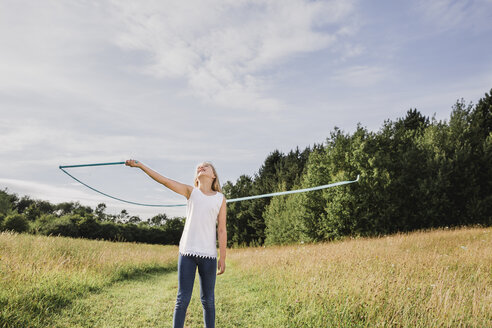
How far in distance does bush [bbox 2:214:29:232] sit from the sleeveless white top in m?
31.5

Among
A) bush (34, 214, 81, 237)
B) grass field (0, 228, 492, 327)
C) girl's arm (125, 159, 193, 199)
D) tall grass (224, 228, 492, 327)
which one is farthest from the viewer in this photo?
bush (34, 214, 81, 237)

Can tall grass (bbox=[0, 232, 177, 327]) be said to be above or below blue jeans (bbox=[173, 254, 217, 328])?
below

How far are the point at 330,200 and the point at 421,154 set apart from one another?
963 centimetres

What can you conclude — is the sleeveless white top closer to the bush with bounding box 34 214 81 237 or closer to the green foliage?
the green foliage

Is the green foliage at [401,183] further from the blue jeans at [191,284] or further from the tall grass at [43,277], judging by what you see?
the blue jeans at [191,284]

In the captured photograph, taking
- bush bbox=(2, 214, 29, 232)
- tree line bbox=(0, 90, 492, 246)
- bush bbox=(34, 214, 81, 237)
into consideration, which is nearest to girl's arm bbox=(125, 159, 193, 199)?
tree line bbox=(0, 90, 492, 246)

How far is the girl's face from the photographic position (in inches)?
150

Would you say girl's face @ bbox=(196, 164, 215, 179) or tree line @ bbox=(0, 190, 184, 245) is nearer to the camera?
girl's face @ bbox=(196, 164, 215, 179)

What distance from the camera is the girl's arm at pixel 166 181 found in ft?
11.5

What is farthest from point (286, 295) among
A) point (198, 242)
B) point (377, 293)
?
point (198, 242)

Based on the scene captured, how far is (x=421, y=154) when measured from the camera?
84.6 ft

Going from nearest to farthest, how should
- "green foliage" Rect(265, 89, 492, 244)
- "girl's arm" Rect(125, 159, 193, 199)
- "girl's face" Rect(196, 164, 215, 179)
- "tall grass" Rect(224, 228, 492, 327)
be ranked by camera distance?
"girl's arm" Rect(125, 159, 193, 199)
"girl's face" Rect(196, 164, 215, 179)
"tall grass" Rect(224, 228, 492, 327)
"green foliage" Rect(265, 89, 492, 244)

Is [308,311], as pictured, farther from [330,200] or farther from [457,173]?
[457,173]

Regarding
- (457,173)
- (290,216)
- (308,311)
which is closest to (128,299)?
(308,311)
